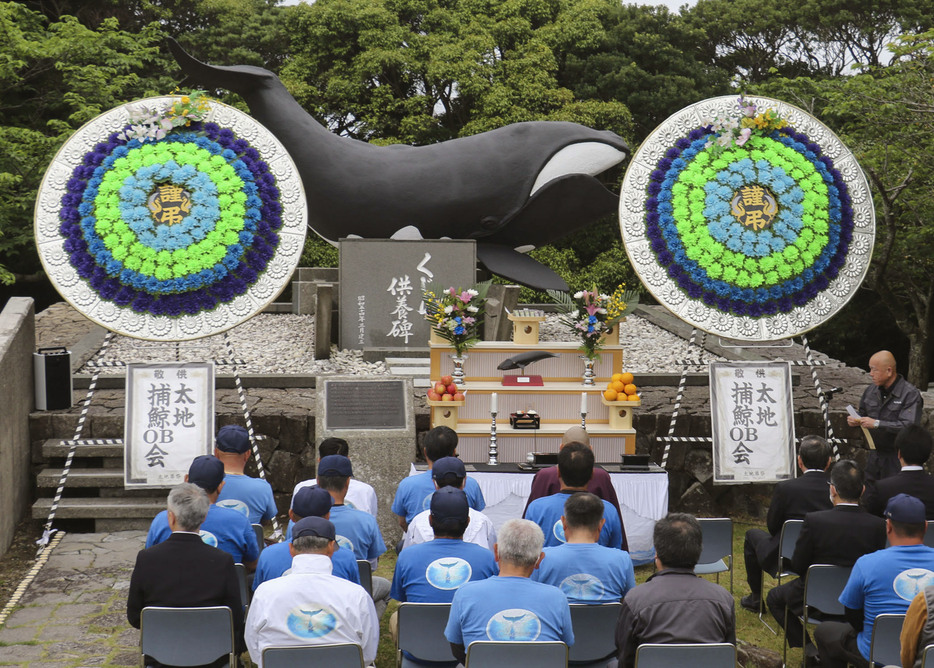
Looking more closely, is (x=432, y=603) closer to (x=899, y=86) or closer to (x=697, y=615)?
(x=697, y=615)

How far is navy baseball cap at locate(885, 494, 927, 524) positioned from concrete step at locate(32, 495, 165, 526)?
20.3 ft

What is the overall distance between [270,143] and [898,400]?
Answer: 5.67m

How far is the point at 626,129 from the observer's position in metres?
21.7

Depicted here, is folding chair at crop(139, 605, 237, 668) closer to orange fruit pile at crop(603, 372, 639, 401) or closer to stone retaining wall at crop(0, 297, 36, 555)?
stone retaining wall at crop(0, 297, 36, 555)

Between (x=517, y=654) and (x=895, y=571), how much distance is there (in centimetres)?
189

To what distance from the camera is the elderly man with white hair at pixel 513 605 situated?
3801 mm

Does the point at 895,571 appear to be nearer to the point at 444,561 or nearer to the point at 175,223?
the point at 444,561

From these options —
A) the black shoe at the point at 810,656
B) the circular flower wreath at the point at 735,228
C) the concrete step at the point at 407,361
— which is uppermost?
the circular flower wreath at the point at 735,228

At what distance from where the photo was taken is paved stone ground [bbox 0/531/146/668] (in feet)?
18.9

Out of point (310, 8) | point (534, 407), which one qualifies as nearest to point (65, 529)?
point (534, 407)

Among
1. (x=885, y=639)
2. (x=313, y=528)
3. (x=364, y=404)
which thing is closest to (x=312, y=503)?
(x=313, y=528)

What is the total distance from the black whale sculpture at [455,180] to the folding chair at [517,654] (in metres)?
9.76

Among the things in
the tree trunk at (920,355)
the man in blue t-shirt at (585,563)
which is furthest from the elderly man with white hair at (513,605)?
the tree trunk at (920,355)

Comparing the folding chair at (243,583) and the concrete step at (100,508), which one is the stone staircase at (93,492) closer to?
the concrete step at (100,508)
